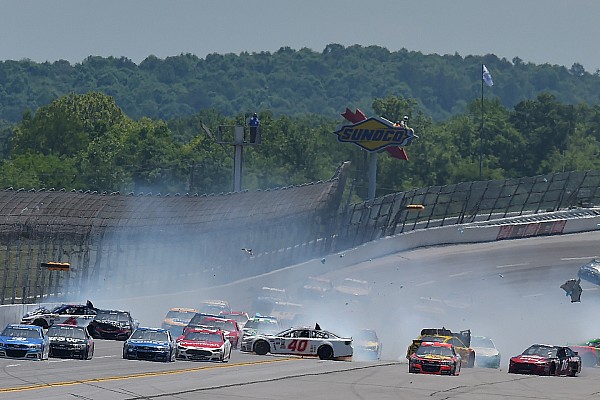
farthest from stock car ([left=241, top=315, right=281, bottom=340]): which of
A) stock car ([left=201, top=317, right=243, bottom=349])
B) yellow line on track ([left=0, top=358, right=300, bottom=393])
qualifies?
yellow line on track ([left=0, top=358, right=300, bottom=393])

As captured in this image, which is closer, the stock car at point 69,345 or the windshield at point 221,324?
the stock car at point 69,345

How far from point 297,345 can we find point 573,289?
3689 centimetres

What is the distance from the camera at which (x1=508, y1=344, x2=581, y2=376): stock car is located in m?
42.3

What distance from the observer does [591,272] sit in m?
81.4

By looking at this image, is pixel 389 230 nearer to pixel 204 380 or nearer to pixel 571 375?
pixel 571 375

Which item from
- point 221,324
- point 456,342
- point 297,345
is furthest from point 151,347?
point 456,342

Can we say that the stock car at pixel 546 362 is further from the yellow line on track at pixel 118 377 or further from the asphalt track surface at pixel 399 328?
the yellow line on track at pixel 118 377

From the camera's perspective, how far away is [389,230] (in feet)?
304

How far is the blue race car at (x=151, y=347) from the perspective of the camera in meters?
41.0

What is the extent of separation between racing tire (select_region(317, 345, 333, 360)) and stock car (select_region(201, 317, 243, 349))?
519cm

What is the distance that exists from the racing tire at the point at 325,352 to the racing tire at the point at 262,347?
187 centimetres

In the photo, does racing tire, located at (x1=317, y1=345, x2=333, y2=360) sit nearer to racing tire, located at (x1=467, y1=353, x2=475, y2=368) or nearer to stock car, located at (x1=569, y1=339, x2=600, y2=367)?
racing tire, located at (x1=467, y1=353, x2=475, y2=368)

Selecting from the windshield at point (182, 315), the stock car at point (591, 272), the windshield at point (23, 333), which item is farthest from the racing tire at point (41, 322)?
the stock car at point (591, 272)

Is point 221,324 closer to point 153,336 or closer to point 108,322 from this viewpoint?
point 108,322
